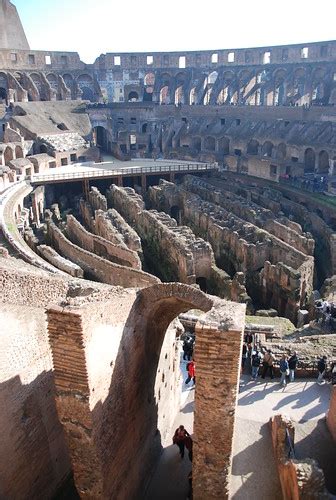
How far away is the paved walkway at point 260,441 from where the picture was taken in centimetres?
738

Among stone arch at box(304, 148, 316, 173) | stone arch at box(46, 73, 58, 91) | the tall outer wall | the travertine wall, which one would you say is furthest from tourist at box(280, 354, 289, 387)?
the tall outer wall

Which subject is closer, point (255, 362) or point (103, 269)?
point (255, 362)

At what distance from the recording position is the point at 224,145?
35.8 m

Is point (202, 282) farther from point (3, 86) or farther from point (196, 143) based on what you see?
point (3, 86)

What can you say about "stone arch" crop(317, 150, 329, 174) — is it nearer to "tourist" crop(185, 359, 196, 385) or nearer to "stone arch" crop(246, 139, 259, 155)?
"stone arch" crop(246, 139, 259, 155)

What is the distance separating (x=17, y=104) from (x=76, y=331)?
122 feet

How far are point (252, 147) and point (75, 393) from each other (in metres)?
31.0

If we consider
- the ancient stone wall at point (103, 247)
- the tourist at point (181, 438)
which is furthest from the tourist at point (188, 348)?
the ancient stone wall at point (103, 247)

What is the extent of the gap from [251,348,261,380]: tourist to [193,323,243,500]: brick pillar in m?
3.32

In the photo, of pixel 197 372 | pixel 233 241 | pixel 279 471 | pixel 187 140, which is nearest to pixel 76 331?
pixel 197 372

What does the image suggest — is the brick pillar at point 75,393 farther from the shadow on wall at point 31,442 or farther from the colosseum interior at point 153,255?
the shadow on wall at point 31,442

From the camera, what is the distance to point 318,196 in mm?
24562

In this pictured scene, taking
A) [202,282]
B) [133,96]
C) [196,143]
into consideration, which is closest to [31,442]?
[202,282]

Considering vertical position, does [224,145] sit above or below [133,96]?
below
